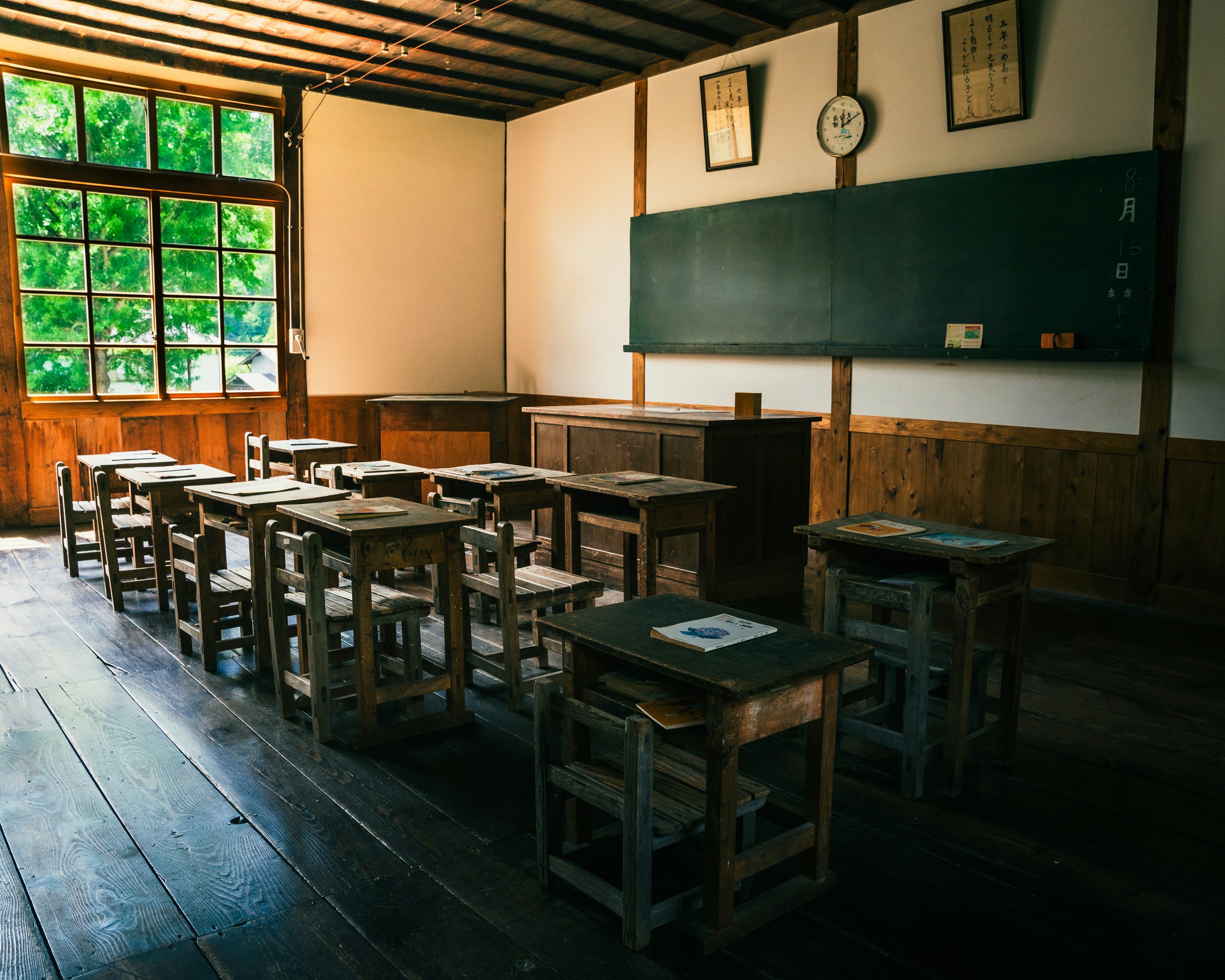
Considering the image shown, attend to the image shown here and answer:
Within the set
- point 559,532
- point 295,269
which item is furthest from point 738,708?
point 295,269

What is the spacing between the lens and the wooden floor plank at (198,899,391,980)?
6.40 ft

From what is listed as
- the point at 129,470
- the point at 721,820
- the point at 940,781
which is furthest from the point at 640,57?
the point at 721,820

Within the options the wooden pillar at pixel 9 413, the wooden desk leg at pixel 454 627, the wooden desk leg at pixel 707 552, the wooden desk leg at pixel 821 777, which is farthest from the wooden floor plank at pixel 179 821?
the wooden pillar at pixel 9 413

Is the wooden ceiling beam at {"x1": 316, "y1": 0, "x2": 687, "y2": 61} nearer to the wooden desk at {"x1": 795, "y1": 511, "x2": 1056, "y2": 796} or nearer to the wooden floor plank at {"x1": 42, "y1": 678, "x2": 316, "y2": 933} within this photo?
the wooden desk at {"x1": 795, "y1": 511, "x2": 1056, "y2": 796}

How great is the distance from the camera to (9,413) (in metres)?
6.81

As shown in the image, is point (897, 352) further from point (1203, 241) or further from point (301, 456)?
point (301, 456)

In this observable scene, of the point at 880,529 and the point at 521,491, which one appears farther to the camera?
the point at 521,491

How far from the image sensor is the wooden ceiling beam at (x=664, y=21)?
595cm

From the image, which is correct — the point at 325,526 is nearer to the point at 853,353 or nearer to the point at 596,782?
the point at 596,782

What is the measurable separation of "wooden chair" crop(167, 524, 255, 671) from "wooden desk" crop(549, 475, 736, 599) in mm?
1408

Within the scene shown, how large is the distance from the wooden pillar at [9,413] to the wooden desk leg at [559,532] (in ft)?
14.6

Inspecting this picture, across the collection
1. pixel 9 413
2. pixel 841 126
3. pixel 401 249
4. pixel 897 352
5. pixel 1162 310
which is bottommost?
pixel 9 413

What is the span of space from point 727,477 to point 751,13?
3.06 meters

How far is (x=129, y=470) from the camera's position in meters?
5.17
